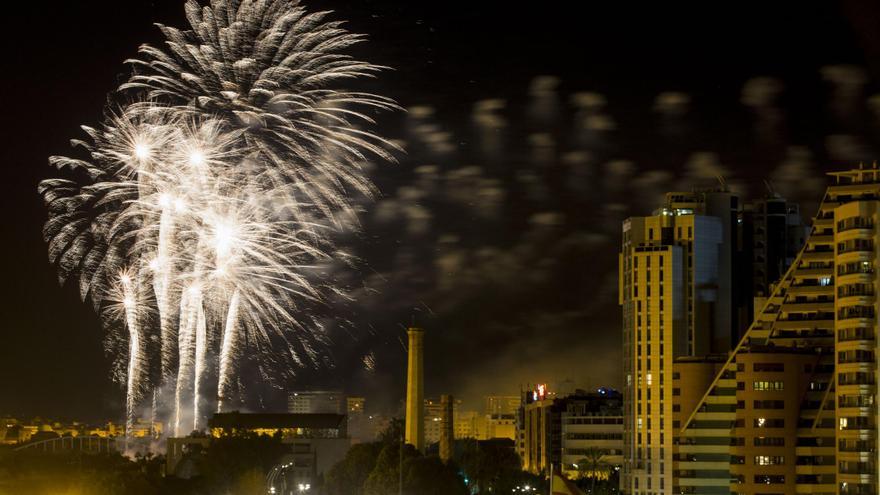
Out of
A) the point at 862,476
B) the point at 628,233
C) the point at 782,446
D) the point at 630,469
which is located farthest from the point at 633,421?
the point at 862,476

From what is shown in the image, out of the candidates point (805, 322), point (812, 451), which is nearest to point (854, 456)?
point (812, 451)

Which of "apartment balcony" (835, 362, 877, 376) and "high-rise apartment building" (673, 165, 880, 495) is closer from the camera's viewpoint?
"apartment balcony" (835, 362, 877, 376)

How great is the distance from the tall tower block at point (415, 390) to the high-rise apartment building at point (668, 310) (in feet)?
86.8

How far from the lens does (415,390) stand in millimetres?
132500

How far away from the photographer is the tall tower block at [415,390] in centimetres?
13262

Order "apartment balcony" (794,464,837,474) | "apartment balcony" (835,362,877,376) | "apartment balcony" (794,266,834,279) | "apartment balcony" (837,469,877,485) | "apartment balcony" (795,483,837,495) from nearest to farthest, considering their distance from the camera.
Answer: "apartment balcony" (837,469,877,485) < "apartment balcony" (835,362,877,376) < "apartment balcony" (795,483,837,495) < "apartment balcony" (794,464,837,474) < "apartment balcony" (794,266,834,279)

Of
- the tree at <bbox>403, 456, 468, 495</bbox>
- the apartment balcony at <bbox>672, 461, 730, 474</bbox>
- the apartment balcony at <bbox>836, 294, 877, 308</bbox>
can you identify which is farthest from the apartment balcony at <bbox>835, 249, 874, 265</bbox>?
the tree at <bbox>403, 456, 468, 495</bbox>

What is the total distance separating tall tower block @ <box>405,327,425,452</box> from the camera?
132625 millimetres

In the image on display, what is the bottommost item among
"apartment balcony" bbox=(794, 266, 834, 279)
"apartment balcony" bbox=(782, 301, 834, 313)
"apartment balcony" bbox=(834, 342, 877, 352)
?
"apartment balcony" bbox=(834, 342, 877, 352)

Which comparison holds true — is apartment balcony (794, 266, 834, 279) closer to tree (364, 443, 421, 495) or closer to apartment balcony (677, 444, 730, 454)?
apartment balcony (677, 444, 730, 454)

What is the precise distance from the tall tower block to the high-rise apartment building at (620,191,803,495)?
2646cm

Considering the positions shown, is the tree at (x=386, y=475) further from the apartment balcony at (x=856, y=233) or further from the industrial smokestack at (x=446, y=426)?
the apartment balcony at (x=856, y=233)

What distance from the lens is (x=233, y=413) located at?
461 ft

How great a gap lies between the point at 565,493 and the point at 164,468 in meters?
91.0
